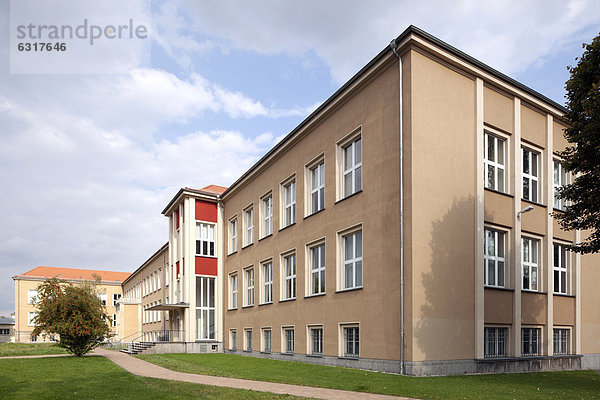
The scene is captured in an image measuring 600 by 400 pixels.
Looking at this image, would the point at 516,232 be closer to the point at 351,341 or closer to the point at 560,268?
the point at 560,268

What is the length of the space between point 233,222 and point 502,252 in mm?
19239

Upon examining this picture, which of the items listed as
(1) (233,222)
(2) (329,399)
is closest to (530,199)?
(2) (329,399)

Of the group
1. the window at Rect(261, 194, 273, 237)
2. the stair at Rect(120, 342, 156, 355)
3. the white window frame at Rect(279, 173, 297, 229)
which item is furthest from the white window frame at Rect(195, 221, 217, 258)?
the white window frame at Rect(279, 173, 297, 229)

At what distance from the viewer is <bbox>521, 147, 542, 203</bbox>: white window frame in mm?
19391

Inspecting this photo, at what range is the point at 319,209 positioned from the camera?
2153 cm

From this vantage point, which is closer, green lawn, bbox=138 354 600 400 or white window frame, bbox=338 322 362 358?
green lawn, bbox=138 354 600 400

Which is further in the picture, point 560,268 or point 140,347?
point 140,347

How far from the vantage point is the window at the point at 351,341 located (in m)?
17.9

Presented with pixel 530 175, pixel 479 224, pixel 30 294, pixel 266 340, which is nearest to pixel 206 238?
pixel 266 340

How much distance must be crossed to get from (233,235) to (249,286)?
453 centimetres

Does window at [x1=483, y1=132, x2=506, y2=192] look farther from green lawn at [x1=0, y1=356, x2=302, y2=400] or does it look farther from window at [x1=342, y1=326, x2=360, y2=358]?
green lawn at [x1=0, y1=356, x2=302, y2=400]

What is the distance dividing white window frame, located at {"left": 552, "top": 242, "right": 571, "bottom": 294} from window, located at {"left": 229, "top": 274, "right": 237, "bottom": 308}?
18858mm

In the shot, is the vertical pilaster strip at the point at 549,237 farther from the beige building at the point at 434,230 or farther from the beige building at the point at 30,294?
the beige building at the point at 30,294

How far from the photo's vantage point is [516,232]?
18.1 metres
